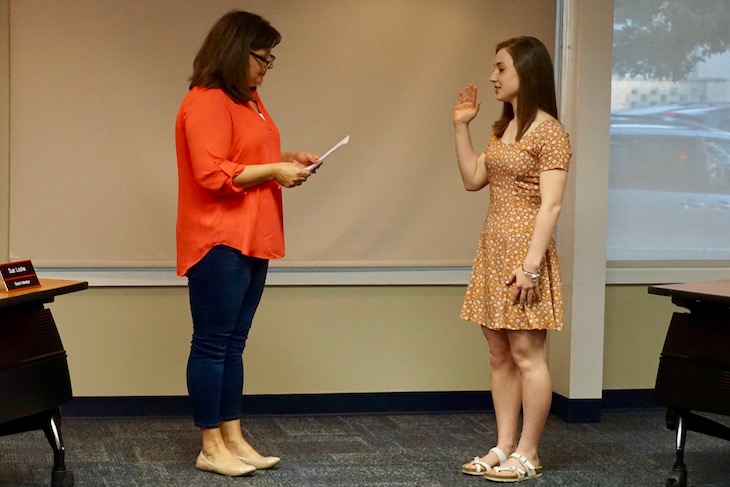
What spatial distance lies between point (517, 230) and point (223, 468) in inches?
53.3

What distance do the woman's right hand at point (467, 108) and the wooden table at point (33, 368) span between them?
1.50m

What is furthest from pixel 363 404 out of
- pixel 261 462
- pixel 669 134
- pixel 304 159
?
pixel 669 134

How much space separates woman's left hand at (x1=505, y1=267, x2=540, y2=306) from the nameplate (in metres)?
1.62

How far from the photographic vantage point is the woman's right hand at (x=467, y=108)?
3682 mm

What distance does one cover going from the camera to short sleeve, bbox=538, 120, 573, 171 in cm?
341

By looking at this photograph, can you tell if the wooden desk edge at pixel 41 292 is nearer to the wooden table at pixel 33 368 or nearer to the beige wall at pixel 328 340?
the wooden table at pixel 33 368

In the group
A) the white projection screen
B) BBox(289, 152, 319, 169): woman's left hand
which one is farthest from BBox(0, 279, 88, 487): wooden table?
the white projection screen

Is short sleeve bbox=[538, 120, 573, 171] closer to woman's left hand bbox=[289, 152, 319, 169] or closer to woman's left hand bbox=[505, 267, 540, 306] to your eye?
woman's left hand bbox=[505, 267, 540, 306]

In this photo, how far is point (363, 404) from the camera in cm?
465

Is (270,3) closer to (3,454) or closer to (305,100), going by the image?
(305,100)

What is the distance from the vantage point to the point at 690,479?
11.9 ft

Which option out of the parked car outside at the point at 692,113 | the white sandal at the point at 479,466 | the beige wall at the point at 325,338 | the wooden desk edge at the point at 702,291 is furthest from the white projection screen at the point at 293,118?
the wooden desk edge at the point at 702,291

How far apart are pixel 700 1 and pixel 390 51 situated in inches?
61.8

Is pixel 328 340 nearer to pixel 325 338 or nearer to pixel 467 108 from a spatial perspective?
pixel 325 338
